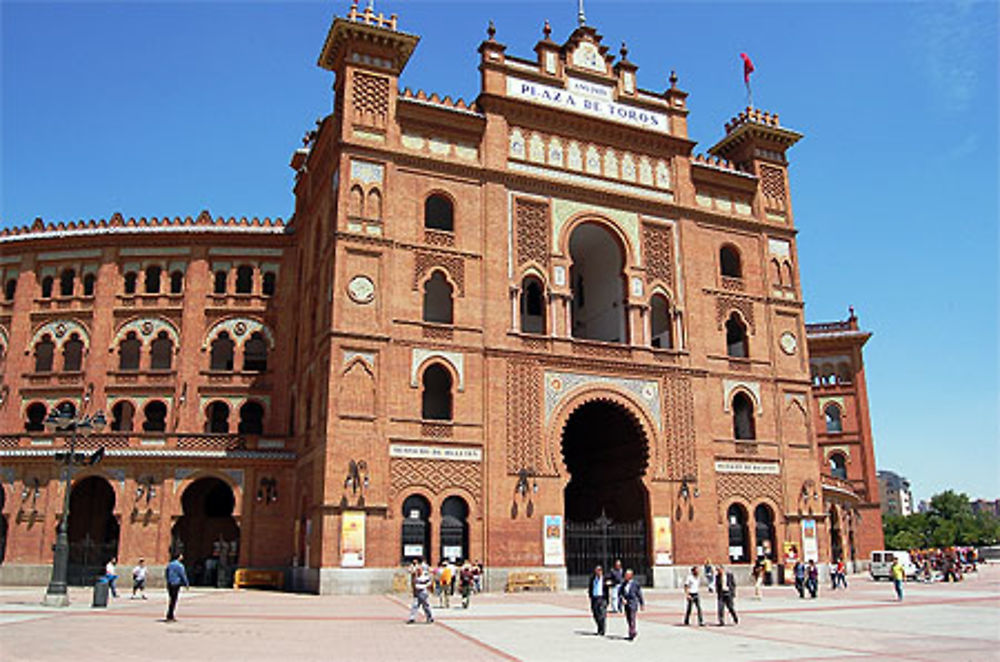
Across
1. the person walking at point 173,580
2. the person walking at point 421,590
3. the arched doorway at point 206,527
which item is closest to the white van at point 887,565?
the person walking at point 421,590

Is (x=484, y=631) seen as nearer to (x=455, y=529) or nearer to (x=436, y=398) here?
(x=455, y=529)

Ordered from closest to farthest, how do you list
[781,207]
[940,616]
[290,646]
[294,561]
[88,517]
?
[290,646] < [940,616] < [294,561] < [88,517] < [781,207]

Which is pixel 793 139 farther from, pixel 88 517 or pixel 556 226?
pixel 88 517

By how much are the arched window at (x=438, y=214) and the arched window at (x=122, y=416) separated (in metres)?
14.8

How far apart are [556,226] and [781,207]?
11944 mm

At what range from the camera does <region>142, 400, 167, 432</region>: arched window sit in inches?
1377

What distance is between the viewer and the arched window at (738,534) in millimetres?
31672

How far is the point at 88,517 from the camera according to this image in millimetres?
34250

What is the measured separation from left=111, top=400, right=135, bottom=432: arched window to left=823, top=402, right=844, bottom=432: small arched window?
38874 mm

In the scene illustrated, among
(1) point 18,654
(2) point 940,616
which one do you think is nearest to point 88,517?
(1) point 18,654

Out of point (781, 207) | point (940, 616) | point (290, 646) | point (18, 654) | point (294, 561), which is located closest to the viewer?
point (18, 654)

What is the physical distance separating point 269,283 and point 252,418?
6015 millimetres

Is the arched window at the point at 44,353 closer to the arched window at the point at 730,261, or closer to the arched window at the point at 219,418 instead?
the arched window at the point at 219,418

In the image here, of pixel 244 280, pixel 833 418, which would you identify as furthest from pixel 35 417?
pixel 833 418
